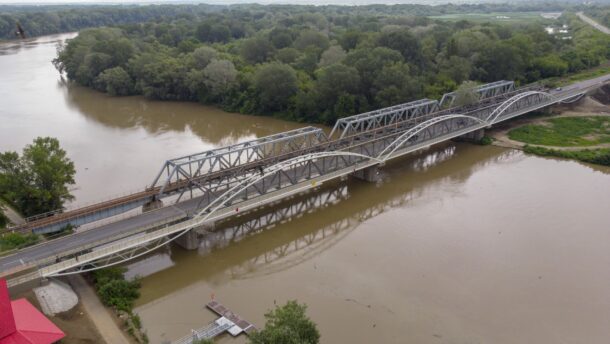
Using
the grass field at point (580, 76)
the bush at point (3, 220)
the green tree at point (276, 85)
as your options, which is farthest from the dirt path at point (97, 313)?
the grass field at point (580, 76)

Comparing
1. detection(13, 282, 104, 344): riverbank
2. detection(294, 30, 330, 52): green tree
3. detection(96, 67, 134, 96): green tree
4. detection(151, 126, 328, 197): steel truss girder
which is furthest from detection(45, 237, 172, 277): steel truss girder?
detection(294, 30, 330, 52): green tree

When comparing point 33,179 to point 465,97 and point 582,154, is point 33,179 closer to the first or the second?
point 465,97

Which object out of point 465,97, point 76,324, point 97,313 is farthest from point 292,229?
point 465,97

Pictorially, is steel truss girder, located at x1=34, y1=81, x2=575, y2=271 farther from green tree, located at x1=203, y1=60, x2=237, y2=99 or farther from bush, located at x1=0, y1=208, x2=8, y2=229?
green tree, located at x1=203, y1=60, x2=237, y2=99

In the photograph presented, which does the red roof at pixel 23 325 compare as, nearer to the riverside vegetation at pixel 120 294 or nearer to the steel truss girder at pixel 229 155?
the riverside vegetation at pixel 120 294

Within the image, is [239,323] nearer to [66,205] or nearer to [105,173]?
[66,205]
